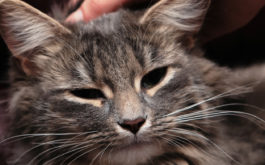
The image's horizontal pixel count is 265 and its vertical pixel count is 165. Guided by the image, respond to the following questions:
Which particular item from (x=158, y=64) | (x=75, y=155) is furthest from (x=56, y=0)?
(x=75, y=155)

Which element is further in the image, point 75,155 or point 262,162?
point 262,162

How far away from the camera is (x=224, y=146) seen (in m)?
1.35

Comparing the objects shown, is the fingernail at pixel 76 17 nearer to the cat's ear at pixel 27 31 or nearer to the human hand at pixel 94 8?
the human hand at pixel 94 8

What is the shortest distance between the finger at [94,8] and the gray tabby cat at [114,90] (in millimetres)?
103

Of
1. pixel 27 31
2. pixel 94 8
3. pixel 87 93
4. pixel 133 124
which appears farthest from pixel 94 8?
pixel 133 124

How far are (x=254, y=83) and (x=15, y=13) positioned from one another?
3.53 feet

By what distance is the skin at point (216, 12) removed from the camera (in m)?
1.47

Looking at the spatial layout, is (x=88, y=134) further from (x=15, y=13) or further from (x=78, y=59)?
(x=15, y=13)

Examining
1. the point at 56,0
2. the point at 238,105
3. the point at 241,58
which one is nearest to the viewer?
the point at 238,105

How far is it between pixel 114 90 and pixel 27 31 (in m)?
0.39

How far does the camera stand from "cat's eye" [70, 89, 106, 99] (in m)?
1.19

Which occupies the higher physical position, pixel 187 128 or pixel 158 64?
pixel 158 64

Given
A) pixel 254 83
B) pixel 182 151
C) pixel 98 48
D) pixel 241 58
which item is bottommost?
pixel 182 151

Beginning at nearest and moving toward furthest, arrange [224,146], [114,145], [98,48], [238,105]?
1. [114,145]
2. [98,48]
3. [224,146]
4. [238,105]
